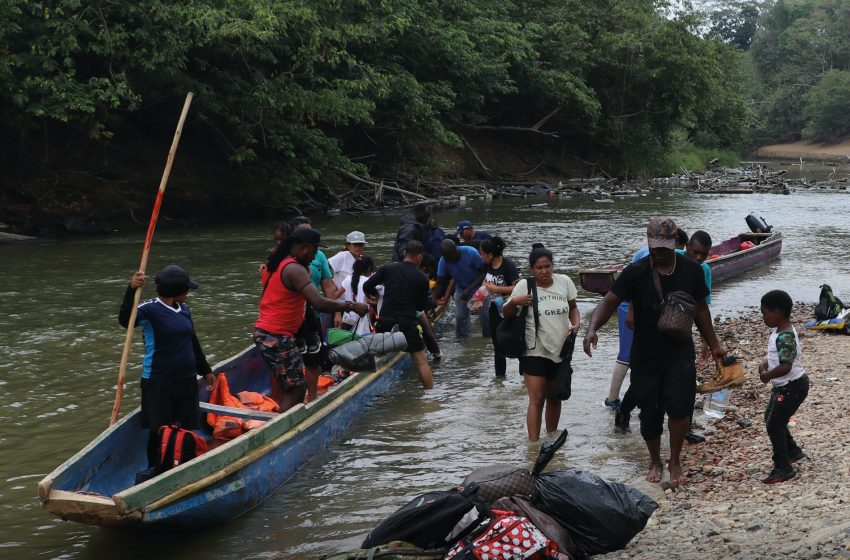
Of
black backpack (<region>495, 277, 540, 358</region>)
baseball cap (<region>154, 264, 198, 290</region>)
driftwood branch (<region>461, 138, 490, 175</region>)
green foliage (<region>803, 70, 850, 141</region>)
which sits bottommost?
black backpack (<region>495, 277, 540, 358</region>)

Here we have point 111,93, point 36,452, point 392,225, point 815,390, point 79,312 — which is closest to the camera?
point 36,452

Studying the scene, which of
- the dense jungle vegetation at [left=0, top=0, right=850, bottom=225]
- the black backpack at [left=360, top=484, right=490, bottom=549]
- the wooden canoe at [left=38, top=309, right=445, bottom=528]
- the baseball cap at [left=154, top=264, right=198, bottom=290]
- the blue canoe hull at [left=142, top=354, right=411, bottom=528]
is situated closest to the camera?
the black backpack at [left=360, top=484, right=490, bottom=549]

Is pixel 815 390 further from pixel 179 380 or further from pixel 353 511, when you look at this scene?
pixel 179 380

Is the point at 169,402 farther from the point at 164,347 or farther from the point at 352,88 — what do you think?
the point at 352,88

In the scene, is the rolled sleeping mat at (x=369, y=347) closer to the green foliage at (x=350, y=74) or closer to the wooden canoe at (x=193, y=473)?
the wooden canoe at (x=193, y=473)

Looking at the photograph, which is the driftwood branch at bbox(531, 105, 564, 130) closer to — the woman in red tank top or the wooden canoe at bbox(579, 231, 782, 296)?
the wooden canoe at bbox(579, 231, 782, 296)

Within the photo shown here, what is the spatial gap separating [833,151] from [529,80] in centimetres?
4634

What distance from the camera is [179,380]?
698cm

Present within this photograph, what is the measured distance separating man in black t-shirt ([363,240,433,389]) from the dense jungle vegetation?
13291 millimetres

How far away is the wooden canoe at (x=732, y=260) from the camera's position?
14320 millimetres

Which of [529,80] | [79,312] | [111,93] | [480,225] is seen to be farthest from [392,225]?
[529,80]

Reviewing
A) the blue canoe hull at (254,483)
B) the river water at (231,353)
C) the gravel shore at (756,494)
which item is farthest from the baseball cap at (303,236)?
the gravel shore at (756,494)

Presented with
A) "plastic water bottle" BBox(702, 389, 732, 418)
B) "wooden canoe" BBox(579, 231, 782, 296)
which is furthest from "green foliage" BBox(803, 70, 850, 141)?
"plastic water bottle" BBox(702, 389, 732, 418)

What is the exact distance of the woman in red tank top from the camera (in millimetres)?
7871
